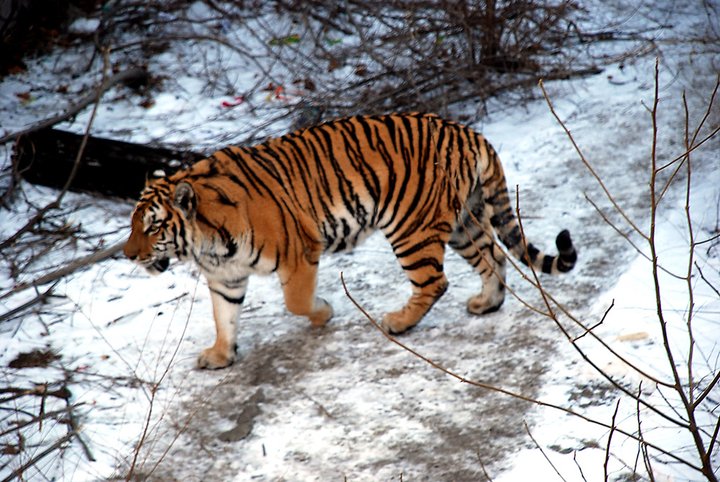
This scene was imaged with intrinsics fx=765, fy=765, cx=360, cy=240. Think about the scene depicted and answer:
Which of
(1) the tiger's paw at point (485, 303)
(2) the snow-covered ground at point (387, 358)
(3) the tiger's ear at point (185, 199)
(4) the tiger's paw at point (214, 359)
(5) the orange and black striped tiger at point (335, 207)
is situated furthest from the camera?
(1) the tiger's paw at point (485, 303)

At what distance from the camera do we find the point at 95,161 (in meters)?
6.29

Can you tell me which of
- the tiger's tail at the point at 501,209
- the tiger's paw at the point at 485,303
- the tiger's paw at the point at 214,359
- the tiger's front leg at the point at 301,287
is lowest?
the tiger's paw at the point at 214,359

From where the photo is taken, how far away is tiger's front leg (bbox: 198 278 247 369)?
14.1 feet

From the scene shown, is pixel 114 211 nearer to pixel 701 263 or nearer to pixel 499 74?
pixel 499 74

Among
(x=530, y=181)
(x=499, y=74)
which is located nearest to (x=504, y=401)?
(x=530, y=181)

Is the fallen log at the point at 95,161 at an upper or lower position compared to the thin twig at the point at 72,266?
upper

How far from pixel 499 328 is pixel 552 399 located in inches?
33.8

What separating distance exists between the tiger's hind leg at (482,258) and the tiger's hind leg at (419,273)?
0.84 feet

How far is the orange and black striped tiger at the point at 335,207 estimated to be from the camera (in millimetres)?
4145

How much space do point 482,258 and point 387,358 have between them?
0.83 meters

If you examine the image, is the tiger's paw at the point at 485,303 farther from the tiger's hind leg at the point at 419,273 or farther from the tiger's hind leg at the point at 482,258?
the tiger's hind leg at the point at 419,273

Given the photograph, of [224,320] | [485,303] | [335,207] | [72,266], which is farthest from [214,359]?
[485,303]

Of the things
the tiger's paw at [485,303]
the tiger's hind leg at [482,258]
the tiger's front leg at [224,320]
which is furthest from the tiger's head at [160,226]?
the tiger's paw at [485,303]

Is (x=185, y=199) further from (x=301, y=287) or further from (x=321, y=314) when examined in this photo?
(x=321, y=314)
